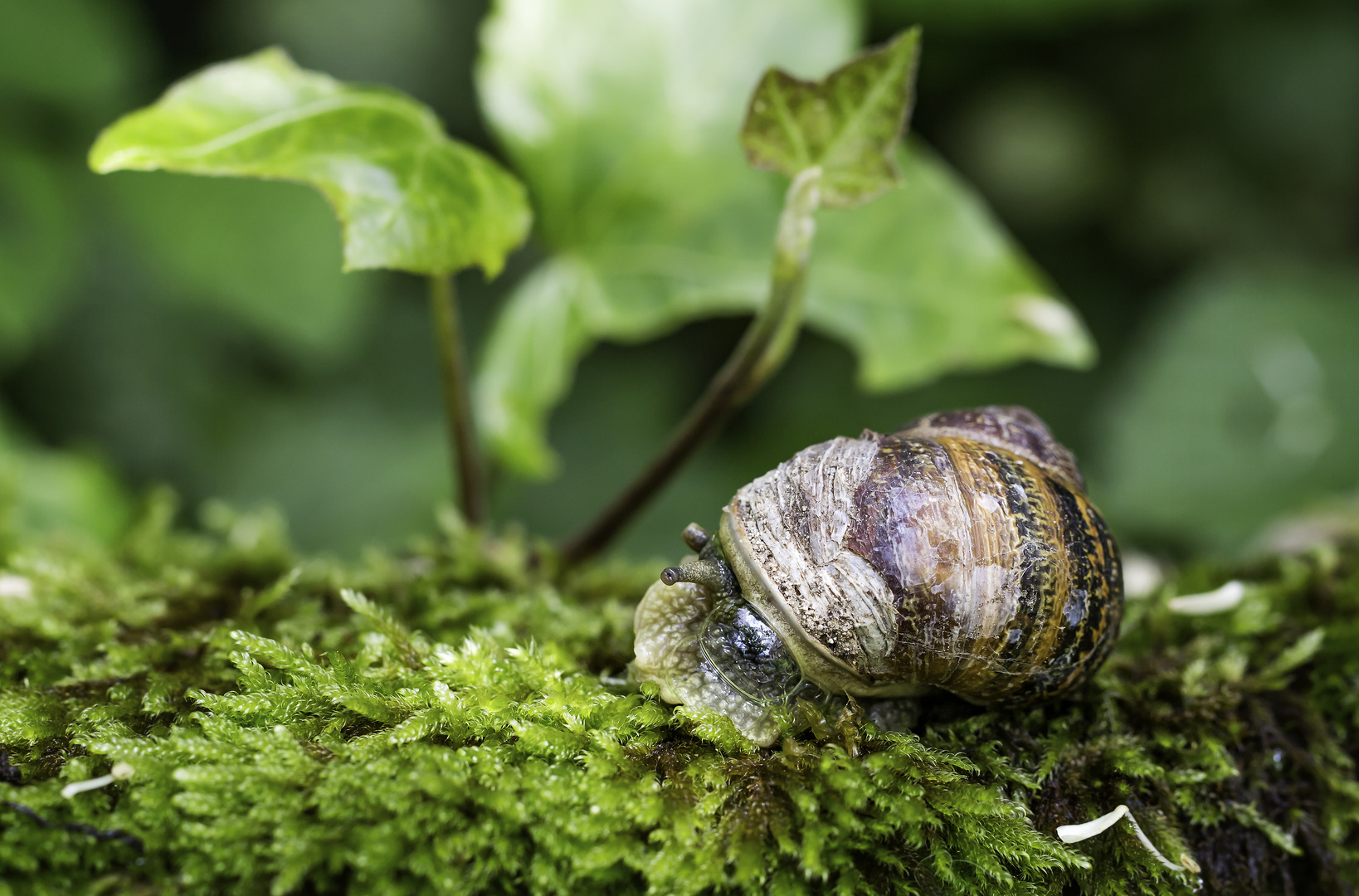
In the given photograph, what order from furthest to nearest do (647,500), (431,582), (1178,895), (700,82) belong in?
(700,82)
(647,500)
(431,582)
(1178,895)

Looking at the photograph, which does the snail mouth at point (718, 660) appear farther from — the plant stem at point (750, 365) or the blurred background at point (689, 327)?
the blurred background at point (689, 327)

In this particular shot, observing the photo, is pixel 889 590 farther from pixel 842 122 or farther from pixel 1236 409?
pixel 1236 409

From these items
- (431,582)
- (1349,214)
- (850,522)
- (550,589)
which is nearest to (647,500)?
(550,589)

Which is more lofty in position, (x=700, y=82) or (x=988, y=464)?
(x=700, y=82)

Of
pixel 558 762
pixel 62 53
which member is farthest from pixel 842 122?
pixel 62 53

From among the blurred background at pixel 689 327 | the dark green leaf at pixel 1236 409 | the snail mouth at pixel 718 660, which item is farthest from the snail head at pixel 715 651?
the dark green leaf at pixel 1236 409

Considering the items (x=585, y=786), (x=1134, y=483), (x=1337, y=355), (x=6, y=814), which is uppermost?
(x=6, y=814)

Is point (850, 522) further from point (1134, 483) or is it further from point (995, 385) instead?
point (995, 385)
